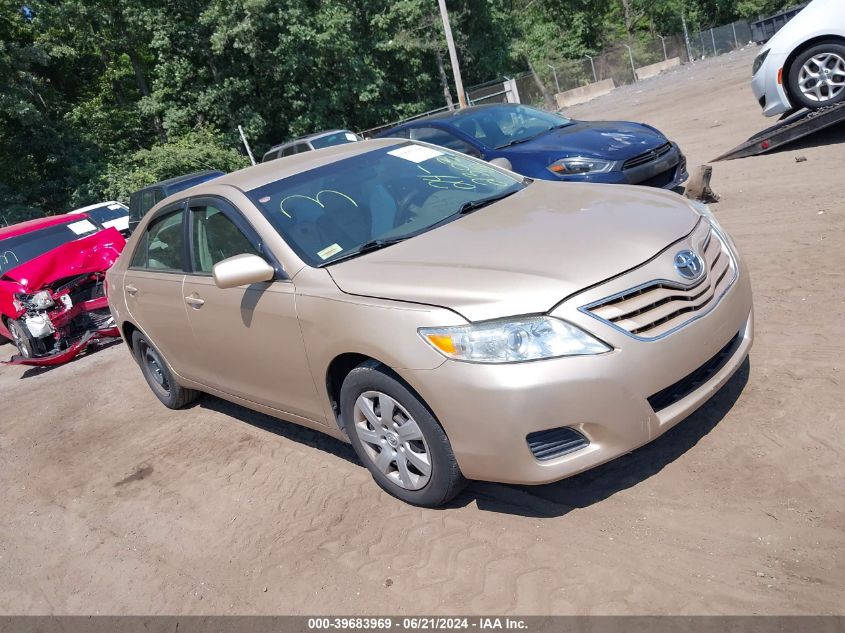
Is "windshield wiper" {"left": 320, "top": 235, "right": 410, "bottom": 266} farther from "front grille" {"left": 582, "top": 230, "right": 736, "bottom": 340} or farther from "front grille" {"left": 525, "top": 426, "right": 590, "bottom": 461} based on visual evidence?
"front grille" {"left": 525, "top": 426, "right": 590, "bottom": 461}

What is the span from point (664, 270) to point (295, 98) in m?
36.1

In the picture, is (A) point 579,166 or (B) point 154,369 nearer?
(B) point 154,369

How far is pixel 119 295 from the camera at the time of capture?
575cm

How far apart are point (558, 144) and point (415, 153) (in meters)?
3.60

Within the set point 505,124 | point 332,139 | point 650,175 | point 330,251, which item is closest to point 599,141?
point 650,175

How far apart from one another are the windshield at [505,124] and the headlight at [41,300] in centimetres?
520

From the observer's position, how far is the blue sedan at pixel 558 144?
740 cm

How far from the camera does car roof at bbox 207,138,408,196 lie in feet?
14.4

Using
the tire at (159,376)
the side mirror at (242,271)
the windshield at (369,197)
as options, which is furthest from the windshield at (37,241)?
the side mirror at (242,271)

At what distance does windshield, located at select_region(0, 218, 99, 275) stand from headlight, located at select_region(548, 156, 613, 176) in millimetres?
7336

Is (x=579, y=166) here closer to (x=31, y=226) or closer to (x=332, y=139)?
(x=31, y=226)

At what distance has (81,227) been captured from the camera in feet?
37.0

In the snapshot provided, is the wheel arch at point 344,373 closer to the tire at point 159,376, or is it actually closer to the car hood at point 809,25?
the tire at point 159,376

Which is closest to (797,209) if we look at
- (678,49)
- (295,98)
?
(295,98)
